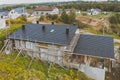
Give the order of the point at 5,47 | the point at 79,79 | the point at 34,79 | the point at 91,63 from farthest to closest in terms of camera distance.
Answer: the point at 5,47
the point at 91,63
the point at 79,79
the point at 34,79

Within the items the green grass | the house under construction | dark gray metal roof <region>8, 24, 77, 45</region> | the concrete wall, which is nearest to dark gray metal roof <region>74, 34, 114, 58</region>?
the house under construction

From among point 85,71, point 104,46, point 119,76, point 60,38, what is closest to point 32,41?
point 60,38

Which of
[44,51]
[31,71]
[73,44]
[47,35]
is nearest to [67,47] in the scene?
[73,44]

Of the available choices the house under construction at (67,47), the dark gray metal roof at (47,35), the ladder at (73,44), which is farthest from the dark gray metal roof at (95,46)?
the dark gray metal roof at (47,35)

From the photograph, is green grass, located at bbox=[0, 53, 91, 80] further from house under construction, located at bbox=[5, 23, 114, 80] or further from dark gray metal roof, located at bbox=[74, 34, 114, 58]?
dark gray metal roof, located at bbox=[74, 34, 114, 58]

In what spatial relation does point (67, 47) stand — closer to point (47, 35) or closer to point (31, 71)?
point (47, 35)

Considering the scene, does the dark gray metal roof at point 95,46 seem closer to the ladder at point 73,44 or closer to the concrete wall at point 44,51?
the ladder at point 73,44

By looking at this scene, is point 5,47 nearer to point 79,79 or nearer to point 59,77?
point 59,77

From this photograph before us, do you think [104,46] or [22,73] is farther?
[104,46]
